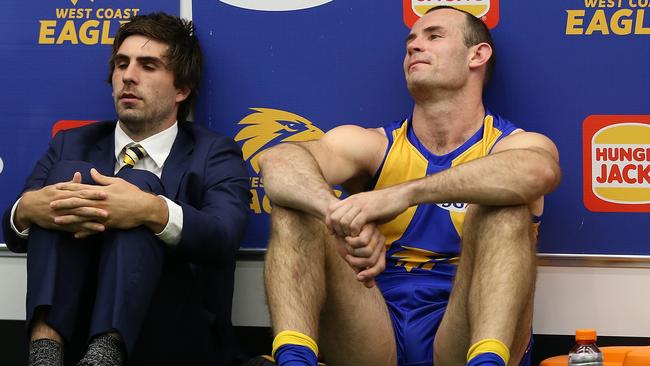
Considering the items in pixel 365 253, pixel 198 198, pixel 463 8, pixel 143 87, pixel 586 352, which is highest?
pixel 463 8

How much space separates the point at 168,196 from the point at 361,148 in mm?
683

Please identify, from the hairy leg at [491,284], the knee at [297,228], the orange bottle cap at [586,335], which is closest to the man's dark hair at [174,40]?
the knee at [297,228]

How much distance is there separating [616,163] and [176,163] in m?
1.57

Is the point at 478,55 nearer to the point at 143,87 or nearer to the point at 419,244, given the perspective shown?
the point at 419,244

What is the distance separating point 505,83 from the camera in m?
4.26

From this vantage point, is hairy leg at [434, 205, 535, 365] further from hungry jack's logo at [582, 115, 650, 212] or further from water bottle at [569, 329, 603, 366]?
hungry jack's logo at [582, 115, 650, 212]

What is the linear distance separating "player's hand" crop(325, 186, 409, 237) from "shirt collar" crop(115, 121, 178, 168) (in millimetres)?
993

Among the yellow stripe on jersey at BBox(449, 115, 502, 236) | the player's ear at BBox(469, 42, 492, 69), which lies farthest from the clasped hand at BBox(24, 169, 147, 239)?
the player's ear at BBox(469, 42, 492, 69)

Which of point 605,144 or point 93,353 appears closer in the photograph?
point 93,353

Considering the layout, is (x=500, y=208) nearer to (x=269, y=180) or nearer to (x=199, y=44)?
(x=269, y=180)

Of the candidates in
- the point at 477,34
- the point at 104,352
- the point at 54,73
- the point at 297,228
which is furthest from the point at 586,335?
the point at 54,73

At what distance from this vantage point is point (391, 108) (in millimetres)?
4336

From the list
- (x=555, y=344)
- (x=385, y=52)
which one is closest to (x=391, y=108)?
(x=385, y=52)

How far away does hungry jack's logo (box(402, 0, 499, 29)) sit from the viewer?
425 cm
